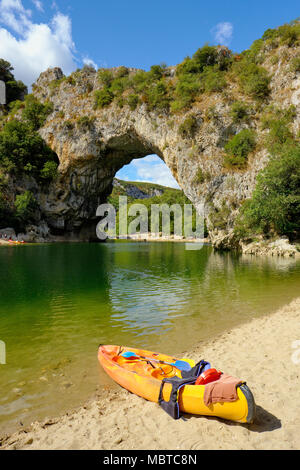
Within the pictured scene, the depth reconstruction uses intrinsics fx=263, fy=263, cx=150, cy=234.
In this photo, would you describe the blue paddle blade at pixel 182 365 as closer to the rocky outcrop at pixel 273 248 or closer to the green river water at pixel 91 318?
the green river water at pixel 91 318

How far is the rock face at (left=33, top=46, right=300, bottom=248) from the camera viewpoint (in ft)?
109

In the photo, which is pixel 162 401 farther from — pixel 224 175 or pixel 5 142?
pixel 5 142

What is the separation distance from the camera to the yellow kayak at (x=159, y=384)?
11.1 feet

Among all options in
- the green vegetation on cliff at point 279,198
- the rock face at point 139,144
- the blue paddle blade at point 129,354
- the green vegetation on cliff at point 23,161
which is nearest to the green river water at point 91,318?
the blue paddle blade at point 129,354

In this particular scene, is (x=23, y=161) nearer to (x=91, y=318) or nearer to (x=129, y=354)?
(x=91, y=318)

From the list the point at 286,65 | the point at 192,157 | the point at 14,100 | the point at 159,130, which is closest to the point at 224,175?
the point at 192,157

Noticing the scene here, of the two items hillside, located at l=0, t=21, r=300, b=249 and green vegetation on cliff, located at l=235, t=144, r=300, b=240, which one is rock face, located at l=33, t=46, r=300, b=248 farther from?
green vegetation on cliff, located at l=235, t=144, r=300, b=240

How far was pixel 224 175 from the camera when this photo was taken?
112ft

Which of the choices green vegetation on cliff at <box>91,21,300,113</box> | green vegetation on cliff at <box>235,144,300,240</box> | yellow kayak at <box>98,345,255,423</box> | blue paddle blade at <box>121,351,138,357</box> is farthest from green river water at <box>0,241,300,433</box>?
green vegetation on cliff at <box>91,21,300,113</box>

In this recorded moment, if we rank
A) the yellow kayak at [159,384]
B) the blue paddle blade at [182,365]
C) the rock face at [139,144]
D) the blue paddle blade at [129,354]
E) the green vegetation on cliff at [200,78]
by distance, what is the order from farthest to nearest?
the green vegetation on cliff at [200,78] < the rock face at [139,144] < the blue paddle blade at [129,354] < the blue paddle blade at [182,365] < the yellow kayak at [159,384]

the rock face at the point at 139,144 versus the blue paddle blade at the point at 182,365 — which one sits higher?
the rock face at the point at 139,144

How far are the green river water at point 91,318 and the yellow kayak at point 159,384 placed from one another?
365 mm

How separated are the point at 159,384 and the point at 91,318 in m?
4.65

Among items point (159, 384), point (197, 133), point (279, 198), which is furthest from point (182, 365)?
point (197, 133)
